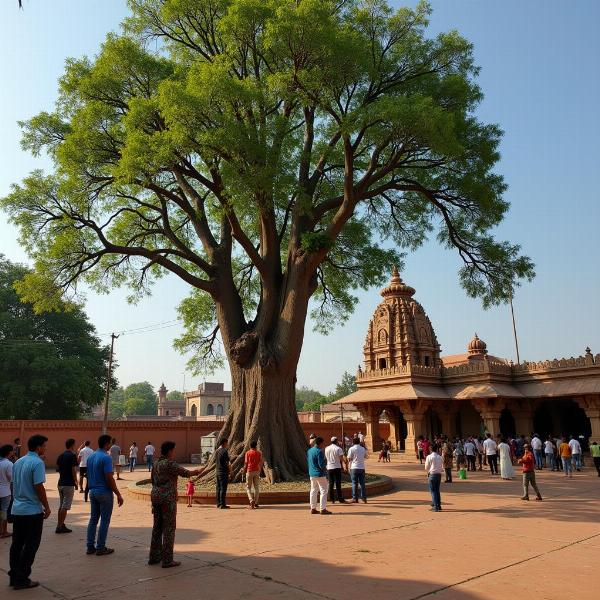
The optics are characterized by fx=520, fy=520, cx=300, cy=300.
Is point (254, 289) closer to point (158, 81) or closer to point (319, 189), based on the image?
point (319, 189)

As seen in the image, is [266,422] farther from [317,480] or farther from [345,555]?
[345,555]

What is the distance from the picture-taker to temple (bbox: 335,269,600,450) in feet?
76.2

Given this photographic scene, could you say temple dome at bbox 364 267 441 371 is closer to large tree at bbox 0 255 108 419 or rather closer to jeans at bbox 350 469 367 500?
large tree at bbox 0 255 108 419

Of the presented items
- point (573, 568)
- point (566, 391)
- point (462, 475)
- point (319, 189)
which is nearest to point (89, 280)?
point (319, 189)

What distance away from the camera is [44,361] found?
3197 cm

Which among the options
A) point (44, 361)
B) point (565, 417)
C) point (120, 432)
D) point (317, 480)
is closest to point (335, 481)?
point (317, 480)

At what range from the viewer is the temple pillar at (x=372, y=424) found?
29594 millimetres

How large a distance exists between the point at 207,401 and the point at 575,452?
2483 inches

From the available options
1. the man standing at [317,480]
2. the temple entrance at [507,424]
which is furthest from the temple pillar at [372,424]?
the man standing at [317,480]

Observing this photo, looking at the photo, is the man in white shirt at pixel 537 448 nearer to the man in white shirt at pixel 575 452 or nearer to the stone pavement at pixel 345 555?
the man in white shirt at pixel 575 452

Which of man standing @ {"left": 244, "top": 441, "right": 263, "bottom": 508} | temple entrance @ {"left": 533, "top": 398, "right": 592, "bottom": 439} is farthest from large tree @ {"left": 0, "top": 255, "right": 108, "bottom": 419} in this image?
temple entrance @ {"left": 533, "top": 398, "right": 592, "bottom": 439}

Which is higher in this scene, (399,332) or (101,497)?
(399,332)

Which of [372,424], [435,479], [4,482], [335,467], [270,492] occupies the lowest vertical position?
[270,492]

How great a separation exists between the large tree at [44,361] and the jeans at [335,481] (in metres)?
23.5
